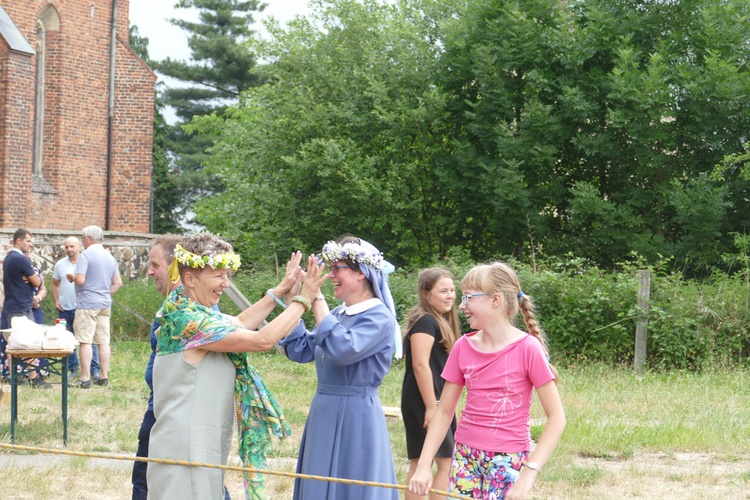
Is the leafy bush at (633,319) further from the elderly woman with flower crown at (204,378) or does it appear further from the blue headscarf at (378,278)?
the elderly woman with flower crown at (204,378)

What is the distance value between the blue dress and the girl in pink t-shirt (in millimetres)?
406

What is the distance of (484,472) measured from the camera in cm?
446

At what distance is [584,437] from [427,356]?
3945 millimetres

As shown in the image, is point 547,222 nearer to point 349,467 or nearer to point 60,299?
point 60,299

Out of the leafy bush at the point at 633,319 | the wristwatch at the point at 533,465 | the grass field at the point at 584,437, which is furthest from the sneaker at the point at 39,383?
the wristwatch at the point at 533,465

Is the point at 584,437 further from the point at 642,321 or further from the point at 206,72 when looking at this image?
the point at 206,72

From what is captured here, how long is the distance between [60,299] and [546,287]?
765 centimetres

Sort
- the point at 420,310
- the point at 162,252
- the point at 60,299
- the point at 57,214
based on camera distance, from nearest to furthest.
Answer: the point at 162,252, the point at 420,310, the point at 60,299, the point at 57,214

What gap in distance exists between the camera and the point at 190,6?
57.6 m

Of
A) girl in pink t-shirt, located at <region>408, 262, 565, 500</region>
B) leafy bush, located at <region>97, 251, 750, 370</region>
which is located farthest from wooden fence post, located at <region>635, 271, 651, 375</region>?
girl in pink t-shirt, located at <region>408, 262, 565, 500</region>

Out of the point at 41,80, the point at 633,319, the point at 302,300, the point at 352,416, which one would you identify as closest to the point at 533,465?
the point at 352,416

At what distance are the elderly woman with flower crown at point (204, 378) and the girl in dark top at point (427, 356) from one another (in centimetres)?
172

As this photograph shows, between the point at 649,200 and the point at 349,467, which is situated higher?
the point at 649,200

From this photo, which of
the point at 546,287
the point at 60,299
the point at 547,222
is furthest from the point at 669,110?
the point at 60,299
